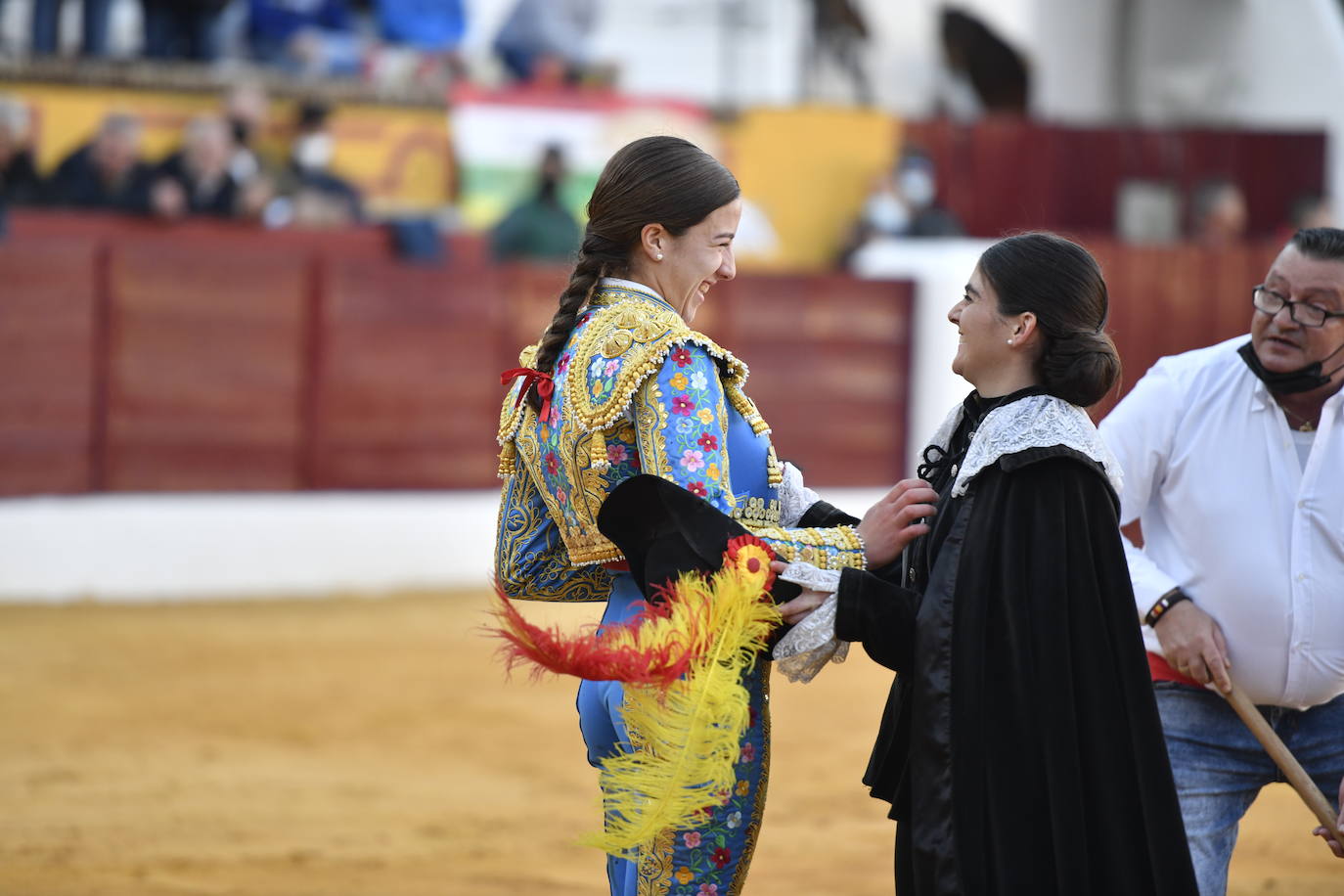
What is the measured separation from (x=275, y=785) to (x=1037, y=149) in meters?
9.43

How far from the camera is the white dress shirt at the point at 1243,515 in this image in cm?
311

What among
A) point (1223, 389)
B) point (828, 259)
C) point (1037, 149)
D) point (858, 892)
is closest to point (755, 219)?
point (828, 259)

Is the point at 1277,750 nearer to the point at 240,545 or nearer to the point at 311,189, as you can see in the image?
the point at 240,545

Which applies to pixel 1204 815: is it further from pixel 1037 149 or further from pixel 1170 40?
pixel 1170 40

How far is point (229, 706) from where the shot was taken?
255 inches

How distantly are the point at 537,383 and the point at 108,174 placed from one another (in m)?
6.84

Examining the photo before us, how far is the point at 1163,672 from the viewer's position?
3.24 meters

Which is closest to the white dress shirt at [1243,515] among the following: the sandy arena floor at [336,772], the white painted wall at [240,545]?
the sandy arena floor at [336,772]

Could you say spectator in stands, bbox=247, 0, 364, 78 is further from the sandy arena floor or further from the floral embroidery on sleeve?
the floral embroidery on sleeve

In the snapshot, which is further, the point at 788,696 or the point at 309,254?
the point at 309,254

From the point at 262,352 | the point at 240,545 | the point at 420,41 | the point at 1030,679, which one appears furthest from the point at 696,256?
the point at 420,41

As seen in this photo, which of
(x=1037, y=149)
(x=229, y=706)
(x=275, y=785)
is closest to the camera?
(x=275, y=785)

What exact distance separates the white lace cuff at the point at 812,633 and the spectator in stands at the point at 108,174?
7.07m

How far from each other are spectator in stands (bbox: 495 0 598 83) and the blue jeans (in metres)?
8.47
